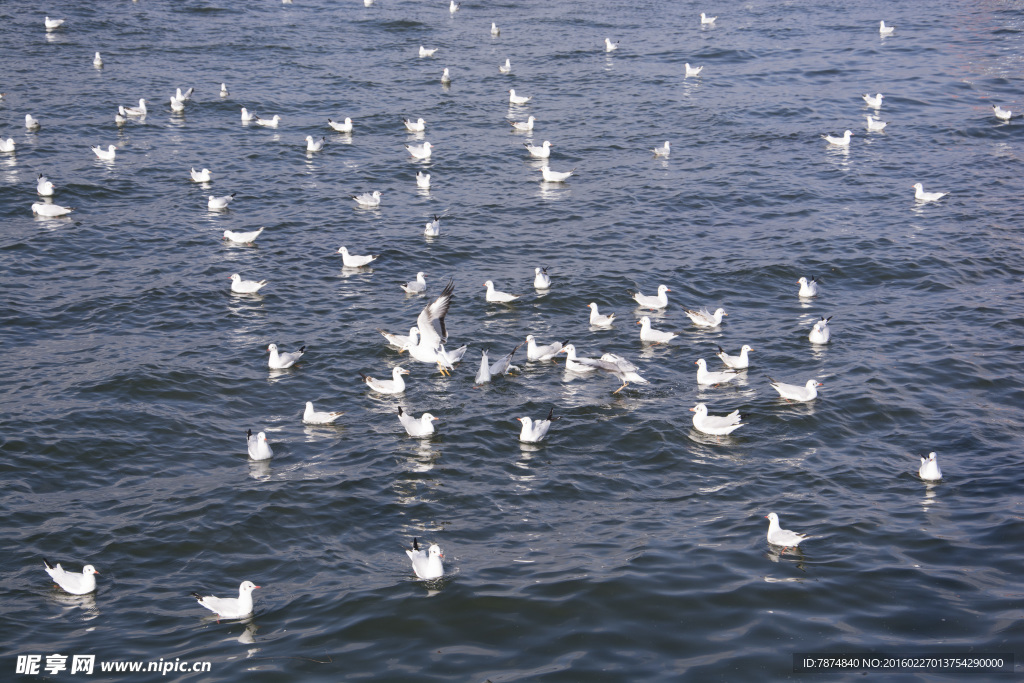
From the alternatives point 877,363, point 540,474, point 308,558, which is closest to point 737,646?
point 540,474

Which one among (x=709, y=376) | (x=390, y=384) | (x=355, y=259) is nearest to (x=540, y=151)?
(x=355, y=259)

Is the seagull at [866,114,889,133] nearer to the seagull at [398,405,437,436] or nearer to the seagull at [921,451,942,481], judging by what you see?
the seagull at [921,451,942,481]

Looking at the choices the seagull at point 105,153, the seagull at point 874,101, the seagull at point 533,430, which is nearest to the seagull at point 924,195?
the seagull at point 874,101

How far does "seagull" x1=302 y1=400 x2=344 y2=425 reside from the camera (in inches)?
575

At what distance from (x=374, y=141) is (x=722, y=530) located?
819 inches

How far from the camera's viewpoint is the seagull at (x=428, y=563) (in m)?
10.8

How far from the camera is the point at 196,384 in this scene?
1591 cm

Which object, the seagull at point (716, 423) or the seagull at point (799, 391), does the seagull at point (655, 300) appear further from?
the seagull at point (716, 423)

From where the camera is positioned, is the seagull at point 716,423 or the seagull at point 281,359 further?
the seagull at point 281,359

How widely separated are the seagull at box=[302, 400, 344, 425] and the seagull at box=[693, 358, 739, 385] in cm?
612

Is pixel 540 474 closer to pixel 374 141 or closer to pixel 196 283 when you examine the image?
pixel 196 283

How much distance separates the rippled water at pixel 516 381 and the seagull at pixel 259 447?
15cm

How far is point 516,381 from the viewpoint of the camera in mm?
16203

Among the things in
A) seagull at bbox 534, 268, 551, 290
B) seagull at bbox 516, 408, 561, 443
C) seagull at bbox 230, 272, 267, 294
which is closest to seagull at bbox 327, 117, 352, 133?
seagull at bbox 230, 272, 267, 294
